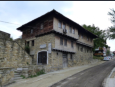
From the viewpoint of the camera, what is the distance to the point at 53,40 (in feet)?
52.7

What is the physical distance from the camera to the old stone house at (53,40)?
16.1m

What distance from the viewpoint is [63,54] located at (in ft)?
59.4

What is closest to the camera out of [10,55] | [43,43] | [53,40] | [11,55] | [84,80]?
[84,80]

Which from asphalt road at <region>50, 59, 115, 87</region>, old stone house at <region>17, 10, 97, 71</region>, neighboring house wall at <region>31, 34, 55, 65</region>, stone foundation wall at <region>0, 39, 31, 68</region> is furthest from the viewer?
old stone house at <region>17, 10, 97, 71</region>

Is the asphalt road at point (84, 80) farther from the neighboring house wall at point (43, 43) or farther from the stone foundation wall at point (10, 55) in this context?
the stone foundation wall at point (10, 55)

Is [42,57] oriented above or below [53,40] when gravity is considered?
below

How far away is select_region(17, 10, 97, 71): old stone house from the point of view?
52.7ft

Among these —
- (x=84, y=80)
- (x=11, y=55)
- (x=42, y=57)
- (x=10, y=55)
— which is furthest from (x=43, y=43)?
(x=84, y=80)

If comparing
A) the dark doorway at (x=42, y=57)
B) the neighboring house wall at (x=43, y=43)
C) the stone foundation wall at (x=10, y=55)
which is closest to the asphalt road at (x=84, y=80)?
the neighboring house wall at (x=43, y=43)

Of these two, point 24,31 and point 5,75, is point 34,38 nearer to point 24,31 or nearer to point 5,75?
point 24,31

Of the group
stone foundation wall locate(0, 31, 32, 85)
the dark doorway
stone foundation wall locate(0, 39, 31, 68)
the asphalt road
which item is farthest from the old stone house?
Result: the asphalt road

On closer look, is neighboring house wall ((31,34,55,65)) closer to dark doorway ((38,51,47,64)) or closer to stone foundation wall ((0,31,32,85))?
dark doorway ((38,51,47,64))

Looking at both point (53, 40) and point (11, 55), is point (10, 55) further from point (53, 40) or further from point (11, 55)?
point (53, 40)

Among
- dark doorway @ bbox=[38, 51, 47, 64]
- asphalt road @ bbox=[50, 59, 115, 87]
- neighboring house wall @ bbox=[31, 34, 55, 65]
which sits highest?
neighboring house wall @ bbox=[31, 34, 55, 65]
